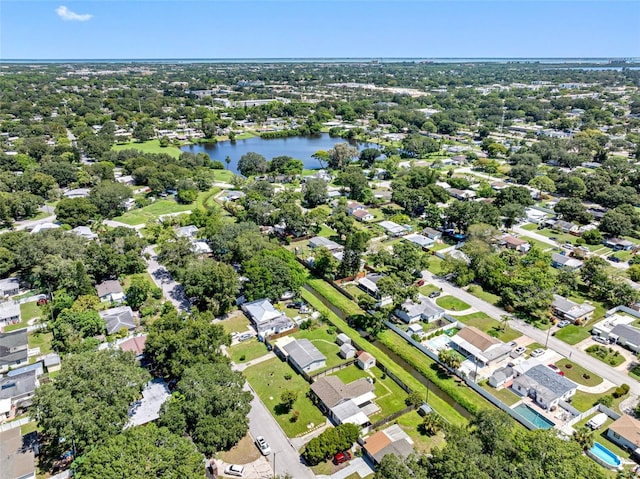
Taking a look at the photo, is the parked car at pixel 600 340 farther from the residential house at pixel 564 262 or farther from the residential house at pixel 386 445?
the residential house at pixel 386 445

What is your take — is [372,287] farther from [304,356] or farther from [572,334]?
[572,334]

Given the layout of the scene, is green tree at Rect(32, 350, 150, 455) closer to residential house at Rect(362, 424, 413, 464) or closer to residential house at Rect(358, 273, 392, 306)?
residential house at Rect(362, 424, 413, 464)

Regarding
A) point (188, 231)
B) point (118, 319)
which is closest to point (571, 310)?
point (118, 319)

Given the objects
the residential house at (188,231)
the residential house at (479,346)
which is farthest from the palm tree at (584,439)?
the residential house at (188,231)

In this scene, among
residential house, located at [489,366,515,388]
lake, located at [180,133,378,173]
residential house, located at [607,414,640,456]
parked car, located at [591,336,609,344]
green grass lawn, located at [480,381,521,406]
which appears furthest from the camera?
lake, located at [180,133,378,173]

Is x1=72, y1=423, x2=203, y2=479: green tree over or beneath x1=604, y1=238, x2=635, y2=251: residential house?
over

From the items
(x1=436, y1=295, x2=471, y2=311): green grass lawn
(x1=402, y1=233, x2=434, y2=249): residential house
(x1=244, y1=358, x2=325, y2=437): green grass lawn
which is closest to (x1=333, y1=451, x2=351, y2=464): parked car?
(x1=244, y1=358, x2=325, y2=437): green grass lawn
